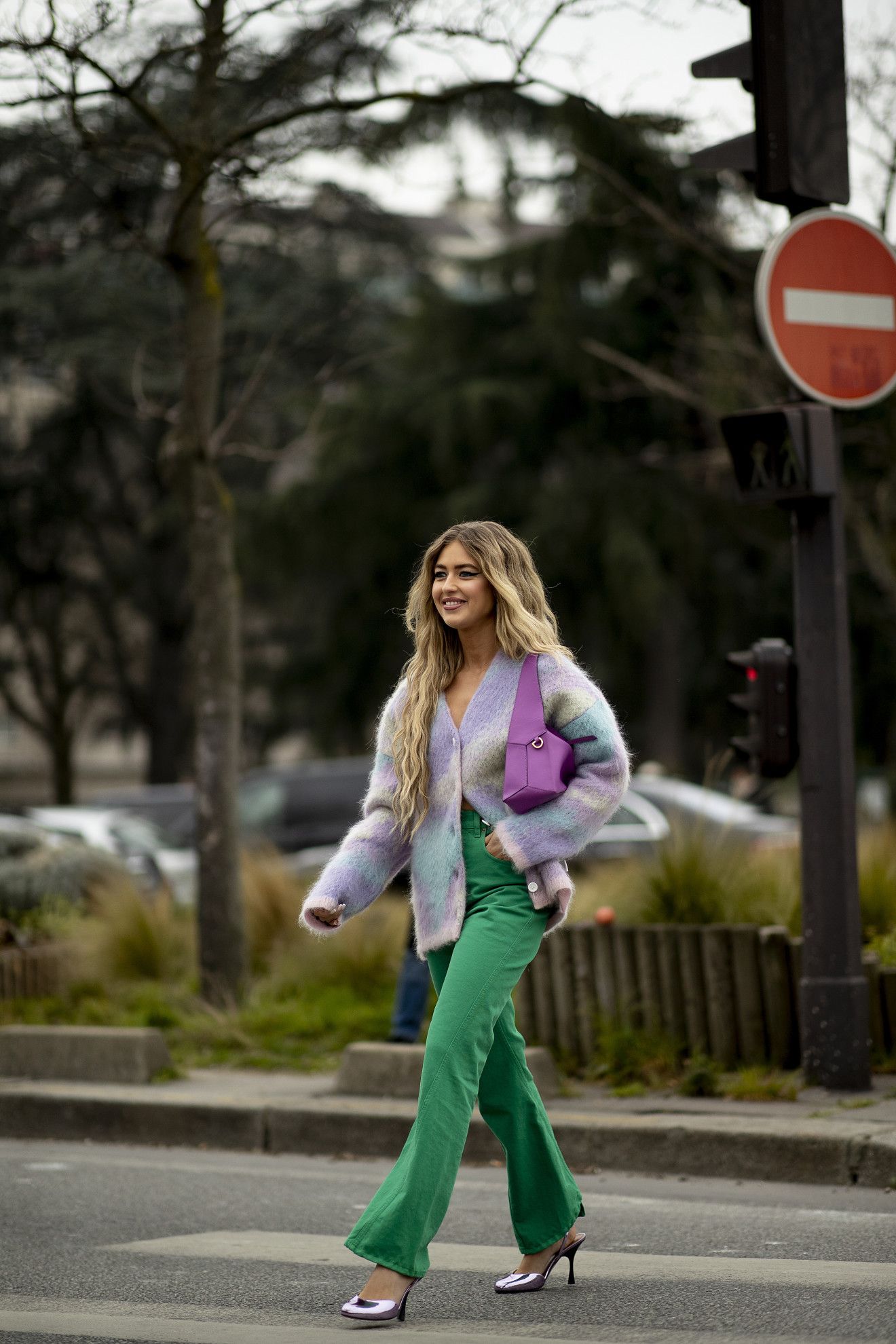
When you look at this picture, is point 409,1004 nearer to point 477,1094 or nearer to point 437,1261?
point 437,1261

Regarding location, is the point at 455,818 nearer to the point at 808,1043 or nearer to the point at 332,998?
the point at 808,1043

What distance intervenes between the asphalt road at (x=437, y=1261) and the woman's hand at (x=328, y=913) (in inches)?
37.5

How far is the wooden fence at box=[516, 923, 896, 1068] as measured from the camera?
7.66m

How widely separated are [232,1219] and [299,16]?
6764 millimetres

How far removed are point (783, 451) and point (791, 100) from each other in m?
1.43

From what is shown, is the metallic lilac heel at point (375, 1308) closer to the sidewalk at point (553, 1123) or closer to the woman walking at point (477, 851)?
the woman walking at point (477, 851)

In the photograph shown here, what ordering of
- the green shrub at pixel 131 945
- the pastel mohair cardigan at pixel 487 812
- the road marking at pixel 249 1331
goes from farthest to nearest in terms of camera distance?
1. the green shrub at pixel 131 945
2. the pastel mohair cardigan at pixel 487 812
3. the road marking at pixel 249 1331

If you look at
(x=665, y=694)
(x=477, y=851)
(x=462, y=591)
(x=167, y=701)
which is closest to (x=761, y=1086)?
(x=477, y=851)

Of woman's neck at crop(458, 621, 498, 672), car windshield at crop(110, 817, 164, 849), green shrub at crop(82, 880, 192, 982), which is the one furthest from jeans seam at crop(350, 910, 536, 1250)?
car windshield at crop(110, 817, 164, 849)

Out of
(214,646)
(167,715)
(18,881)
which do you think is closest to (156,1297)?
(214,646)

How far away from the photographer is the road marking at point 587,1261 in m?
4.71

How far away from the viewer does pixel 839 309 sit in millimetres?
7500

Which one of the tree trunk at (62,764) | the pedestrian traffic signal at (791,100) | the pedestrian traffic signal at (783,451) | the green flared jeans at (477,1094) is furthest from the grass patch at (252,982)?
the tree trunk at (62,764)

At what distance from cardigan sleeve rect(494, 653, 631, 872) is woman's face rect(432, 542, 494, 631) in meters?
0.21
